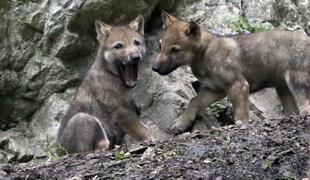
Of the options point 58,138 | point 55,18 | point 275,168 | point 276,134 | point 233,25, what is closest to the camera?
point 275,168

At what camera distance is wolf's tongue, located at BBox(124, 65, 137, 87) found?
31.9ft

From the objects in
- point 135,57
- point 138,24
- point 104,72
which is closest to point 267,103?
point 138,24

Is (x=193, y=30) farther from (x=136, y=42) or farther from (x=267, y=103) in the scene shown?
(x=267, y=103)

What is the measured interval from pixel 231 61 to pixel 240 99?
22.3 inches

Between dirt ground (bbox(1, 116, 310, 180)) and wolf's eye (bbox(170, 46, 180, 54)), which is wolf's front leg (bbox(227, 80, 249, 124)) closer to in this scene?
wolf's eye (bbox(170, 46, 180, 54))

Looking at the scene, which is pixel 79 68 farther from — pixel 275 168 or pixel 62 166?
pixel 275 168

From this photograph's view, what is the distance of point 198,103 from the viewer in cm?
1015

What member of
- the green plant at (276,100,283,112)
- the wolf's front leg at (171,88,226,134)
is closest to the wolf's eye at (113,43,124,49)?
the wolf's front leg at (171,88,226,134)

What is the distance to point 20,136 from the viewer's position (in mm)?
10859

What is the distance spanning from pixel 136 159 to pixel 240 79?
123 inches

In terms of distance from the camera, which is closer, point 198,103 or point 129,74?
point 129,74

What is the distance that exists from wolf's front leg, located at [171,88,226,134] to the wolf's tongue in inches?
35.6

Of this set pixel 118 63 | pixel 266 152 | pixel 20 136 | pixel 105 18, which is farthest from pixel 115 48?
pixel 266 152

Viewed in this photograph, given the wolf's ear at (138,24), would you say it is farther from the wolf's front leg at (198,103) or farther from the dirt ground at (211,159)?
the dirt ground at (211,159)
